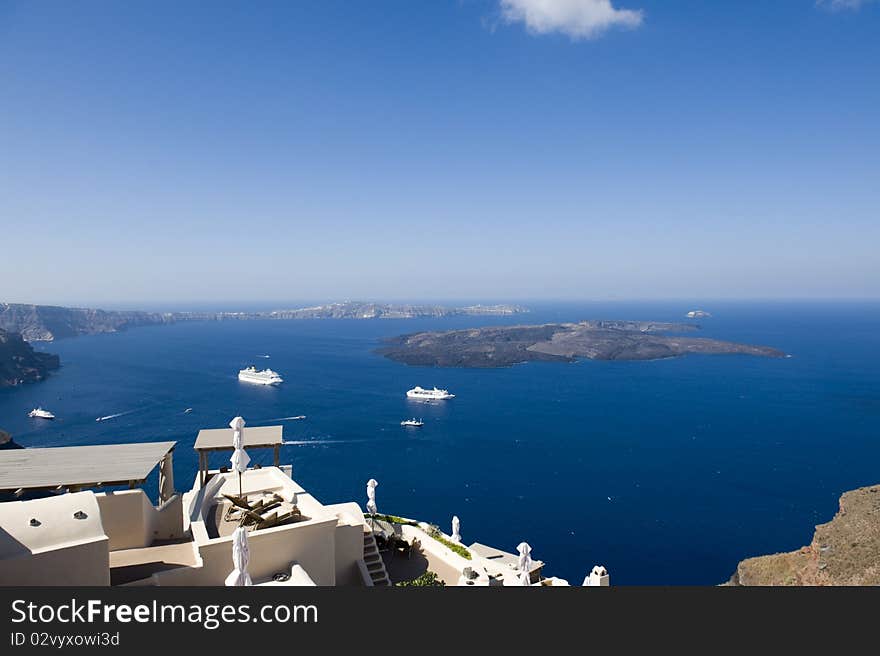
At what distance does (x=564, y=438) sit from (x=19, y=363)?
89094 millimetres

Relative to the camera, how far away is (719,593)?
496 centimetres

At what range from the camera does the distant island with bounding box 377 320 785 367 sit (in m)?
104

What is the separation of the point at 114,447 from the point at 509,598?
9955 mm

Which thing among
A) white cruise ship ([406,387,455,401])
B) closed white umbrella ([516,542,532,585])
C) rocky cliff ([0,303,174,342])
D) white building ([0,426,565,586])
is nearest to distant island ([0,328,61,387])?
white cruise ship ([406,387,455,401])

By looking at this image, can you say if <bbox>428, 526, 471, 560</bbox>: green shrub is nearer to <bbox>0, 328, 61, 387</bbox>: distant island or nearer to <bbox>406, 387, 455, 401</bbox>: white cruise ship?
<bbox>406, 387, 455, 401</bbox>: white cruise ship

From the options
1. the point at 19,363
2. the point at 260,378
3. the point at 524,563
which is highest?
the point at 524,563

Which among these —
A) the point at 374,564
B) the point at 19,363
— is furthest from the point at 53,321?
the point at 374,564

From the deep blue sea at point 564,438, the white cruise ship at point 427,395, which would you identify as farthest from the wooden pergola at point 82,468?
the white cruise ship at point 427,395

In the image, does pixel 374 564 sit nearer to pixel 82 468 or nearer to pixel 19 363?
pixel 82 468

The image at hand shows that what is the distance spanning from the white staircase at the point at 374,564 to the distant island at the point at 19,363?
9293 cm

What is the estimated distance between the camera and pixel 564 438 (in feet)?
171

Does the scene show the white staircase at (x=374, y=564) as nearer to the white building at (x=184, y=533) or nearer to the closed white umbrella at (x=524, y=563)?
the white building at (x=184, y=533)

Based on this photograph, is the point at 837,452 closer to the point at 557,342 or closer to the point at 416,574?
the point at 416,574

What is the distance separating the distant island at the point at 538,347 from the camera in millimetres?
104375
